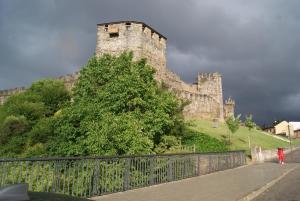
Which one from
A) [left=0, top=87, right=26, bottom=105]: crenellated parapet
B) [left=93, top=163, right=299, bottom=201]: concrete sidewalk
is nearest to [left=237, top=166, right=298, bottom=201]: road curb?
[left=93, top=163, right=299, bottom=201]: concrete sidewalk

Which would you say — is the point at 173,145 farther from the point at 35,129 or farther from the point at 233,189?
the point at 35,129

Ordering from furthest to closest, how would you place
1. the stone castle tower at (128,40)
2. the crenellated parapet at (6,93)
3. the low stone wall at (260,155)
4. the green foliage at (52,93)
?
the crenellated parapet at (6,93) < the green foliage at (52,93) < the stone castle tower at (128,40) < the low stone wall at (260,155)

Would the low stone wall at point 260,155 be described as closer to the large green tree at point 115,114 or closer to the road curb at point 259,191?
the large green tree at point 115,114

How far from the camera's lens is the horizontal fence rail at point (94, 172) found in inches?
340

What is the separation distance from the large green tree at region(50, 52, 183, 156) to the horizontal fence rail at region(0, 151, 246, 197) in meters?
5.22

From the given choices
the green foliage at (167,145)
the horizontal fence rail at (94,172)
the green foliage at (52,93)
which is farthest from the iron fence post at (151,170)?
the green foliage at (52,93)

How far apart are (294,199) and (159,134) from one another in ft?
45.3

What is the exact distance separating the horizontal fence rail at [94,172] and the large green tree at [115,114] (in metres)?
5.22

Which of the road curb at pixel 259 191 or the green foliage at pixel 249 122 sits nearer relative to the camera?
the road curb at pixel 259 191

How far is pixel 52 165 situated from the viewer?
945 cm

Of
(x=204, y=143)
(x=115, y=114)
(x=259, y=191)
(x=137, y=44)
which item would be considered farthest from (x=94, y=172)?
(x=137, y=44)

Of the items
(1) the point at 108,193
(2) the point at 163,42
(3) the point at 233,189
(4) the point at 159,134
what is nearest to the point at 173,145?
(4) the point at 159,134

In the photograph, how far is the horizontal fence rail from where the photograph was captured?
340 inches

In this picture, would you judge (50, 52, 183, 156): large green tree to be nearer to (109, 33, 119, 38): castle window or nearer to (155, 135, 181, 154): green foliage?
(155, 135, 181, 154): green foliage
